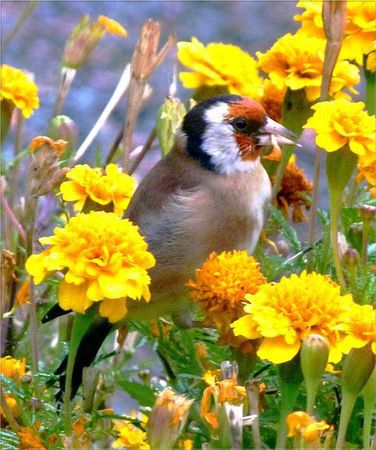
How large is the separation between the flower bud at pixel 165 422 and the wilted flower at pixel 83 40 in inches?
28.8

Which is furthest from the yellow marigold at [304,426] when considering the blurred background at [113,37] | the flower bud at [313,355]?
the blurred background at [113,37]

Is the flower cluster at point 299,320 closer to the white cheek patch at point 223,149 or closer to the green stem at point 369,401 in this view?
the green stem at point 369,401

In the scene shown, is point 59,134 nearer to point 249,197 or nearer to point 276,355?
point 249,197

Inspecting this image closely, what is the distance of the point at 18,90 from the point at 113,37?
2.52m

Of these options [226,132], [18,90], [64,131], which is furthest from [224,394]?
[226,132]

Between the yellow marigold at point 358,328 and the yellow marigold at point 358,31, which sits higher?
the yellow marigold at point 358,31

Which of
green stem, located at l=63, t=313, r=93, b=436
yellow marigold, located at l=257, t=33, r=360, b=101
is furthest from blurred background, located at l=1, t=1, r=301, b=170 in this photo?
green stem, located at l=63, t=313, r=93, b=436

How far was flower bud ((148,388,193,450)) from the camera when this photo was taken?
749 mm

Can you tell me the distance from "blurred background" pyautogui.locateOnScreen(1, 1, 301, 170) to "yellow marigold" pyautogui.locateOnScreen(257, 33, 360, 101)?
6.63ft

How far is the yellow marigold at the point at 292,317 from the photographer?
79cm

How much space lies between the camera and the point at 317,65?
4.17 ft

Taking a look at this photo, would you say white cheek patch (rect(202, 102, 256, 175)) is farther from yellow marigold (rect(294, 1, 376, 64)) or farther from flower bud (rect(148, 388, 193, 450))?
flower bud (rect(148, 388, 193, 450))

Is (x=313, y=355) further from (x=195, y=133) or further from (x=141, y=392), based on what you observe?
(x=195, y=133)

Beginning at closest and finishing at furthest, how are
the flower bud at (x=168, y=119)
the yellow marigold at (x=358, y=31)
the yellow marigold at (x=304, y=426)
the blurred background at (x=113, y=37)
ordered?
the yellow marigold at (x=304, y=426) < the yellow marigold at (x=358, y=31) < the flower bud at (x=168, y=119) < the blurred background at (x=113, y=37)
